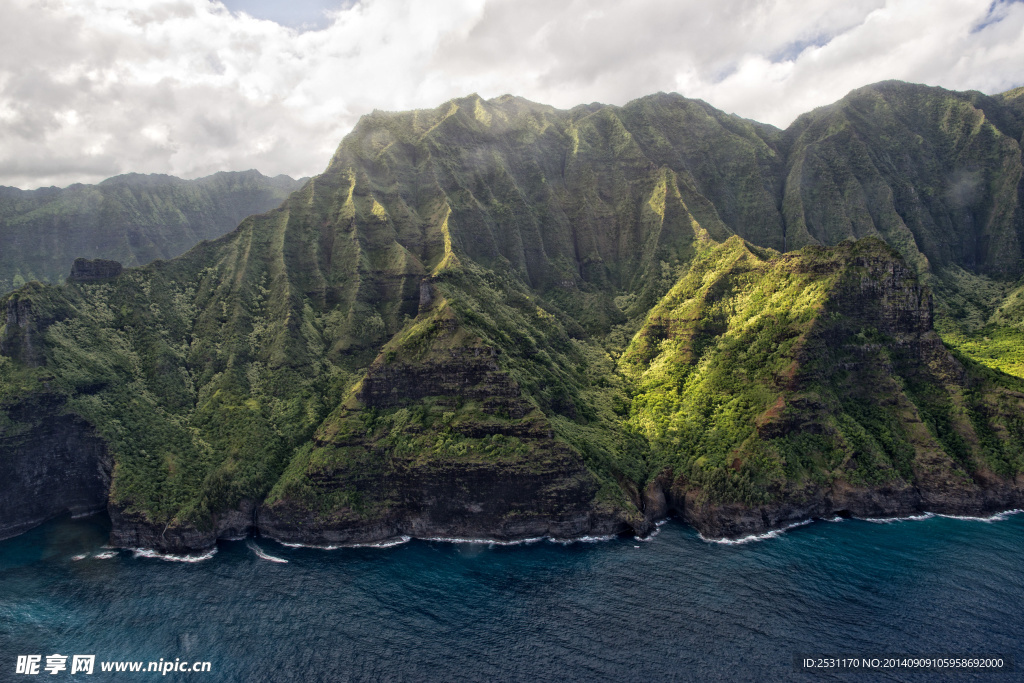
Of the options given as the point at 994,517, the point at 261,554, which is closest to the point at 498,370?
the point at 261,554

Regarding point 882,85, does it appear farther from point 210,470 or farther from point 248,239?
point 210,470

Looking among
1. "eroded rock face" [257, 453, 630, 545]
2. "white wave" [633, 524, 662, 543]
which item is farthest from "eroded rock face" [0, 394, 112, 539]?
"white wave" [633, 524, 662, 543]

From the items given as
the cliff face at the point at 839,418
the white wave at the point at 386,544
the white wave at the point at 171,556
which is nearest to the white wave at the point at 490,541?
the white wave at the point at 386,544

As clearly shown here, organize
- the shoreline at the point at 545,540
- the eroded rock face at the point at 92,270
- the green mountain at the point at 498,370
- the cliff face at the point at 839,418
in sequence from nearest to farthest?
1. the shoreline at the point at 545,540
2. the cliff face at the point at 839,418
3. the green mountain at the point at 498,370
4. the eroded rock face at the point at 92,270

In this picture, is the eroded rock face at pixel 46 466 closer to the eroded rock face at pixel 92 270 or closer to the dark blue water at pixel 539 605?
the dark blue water at pixel 539 605

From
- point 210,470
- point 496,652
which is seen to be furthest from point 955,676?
point 210,470
